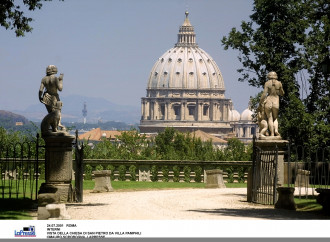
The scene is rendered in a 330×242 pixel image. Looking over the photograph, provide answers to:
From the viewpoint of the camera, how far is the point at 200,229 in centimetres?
1551

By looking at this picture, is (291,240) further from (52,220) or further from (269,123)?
(269,123)

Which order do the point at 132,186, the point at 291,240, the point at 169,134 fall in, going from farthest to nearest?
the point at 169,134
the point at 132,186
the point at 291,240


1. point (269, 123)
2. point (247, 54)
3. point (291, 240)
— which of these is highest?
point (247, 54)

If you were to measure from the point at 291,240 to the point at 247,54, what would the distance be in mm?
24975

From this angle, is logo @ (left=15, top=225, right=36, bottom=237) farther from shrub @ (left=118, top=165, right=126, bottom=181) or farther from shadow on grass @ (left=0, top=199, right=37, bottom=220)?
shrub @ (left=118, top=165, right=126, bottom=181)

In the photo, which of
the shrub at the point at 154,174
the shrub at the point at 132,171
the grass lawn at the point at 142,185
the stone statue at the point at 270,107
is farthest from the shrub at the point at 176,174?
the stone statue at the point at 270,107

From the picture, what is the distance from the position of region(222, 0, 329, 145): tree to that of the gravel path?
38.9 ft

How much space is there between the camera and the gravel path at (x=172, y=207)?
1819 cm

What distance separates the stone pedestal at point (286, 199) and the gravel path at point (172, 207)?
334mm

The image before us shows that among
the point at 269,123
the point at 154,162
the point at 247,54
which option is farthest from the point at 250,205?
the point at 247,54

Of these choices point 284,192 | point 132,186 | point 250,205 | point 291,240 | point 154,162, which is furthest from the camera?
point 154,162

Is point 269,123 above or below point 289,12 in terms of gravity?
below

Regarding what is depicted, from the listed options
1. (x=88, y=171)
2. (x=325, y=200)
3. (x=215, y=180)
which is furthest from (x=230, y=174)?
(x=325, y=200)

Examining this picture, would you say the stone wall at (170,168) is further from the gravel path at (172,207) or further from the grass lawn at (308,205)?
the grass lawn at (308,205)
